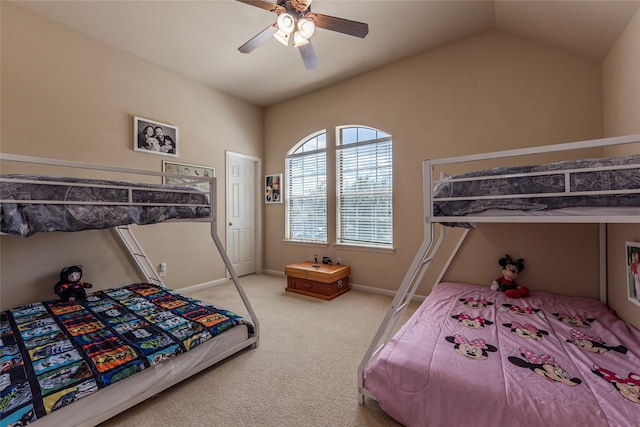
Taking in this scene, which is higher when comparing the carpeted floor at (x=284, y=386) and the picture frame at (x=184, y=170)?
the picture frame at (x=184, y=170)

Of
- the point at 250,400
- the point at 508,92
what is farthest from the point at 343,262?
the point at 508,92

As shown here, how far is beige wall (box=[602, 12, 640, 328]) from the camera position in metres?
1.80

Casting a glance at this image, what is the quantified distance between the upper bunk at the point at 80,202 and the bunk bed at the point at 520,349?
1.71 meters

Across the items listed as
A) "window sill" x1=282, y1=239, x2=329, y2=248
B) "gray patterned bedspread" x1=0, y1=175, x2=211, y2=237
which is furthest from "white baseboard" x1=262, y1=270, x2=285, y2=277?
"gray patterned bedspread" x1=0, y1=175, x2=211, y2=237

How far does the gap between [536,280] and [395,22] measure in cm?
297

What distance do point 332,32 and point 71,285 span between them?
11.8ft

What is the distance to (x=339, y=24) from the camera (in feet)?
6.82

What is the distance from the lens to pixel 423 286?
3.24 m

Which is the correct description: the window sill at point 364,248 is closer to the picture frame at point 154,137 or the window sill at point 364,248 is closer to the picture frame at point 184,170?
the picture frame at point 184,170

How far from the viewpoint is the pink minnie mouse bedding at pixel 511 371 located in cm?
109

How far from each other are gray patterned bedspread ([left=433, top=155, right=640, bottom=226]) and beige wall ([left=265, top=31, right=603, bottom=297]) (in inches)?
69.0

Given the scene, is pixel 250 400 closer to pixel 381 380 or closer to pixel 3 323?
pixel 381 380

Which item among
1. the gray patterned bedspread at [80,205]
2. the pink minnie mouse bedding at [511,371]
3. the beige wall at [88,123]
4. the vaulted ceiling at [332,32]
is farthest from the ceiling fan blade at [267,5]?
the pink minnie mouse bedding at [511,371]

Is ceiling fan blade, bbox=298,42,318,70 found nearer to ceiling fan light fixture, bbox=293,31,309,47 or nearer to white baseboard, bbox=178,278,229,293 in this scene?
ceiling fan light fixture, bbox=293,31,309,47
